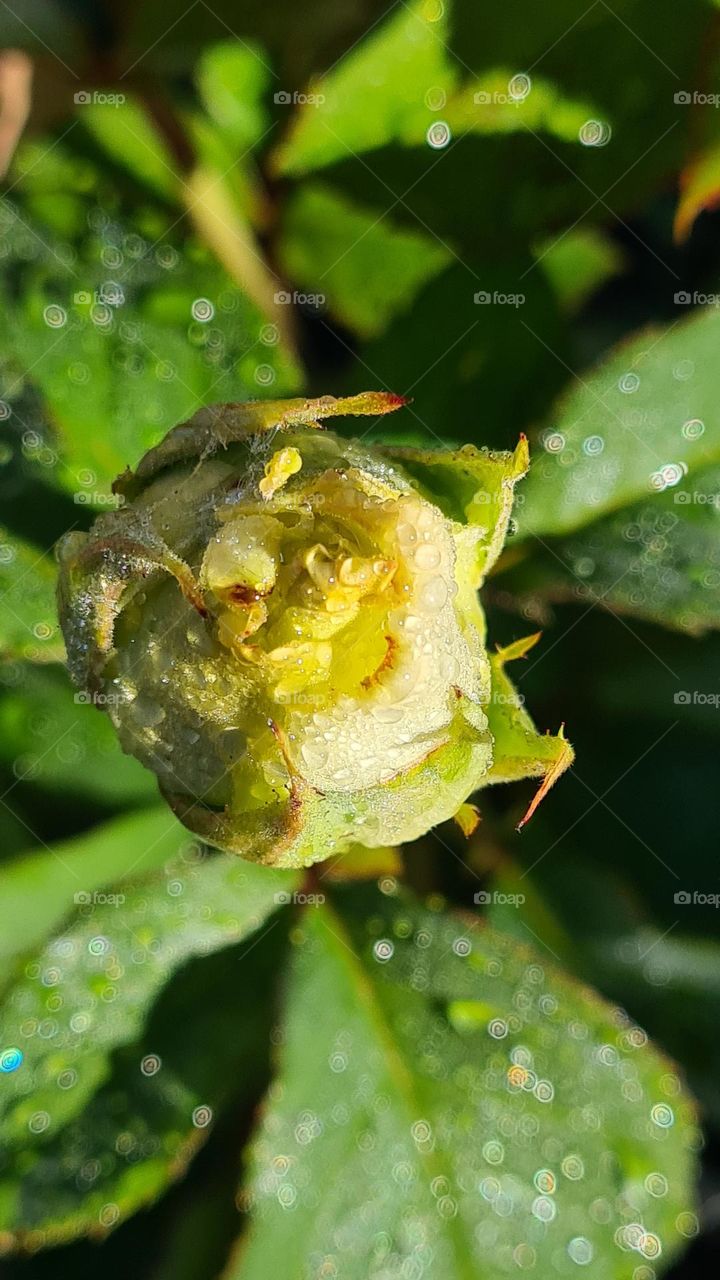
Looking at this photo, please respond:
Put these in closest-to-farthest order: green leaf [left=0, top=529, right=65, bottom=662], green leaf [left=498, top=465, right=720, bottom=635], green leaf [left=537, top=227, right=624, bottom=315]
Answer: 1. green leaf [left=0, top=529, right=65, bottom=662]
2. green leaf [left=498, top=465, right=720, bottom=635]
3. green leaf [left=537, top=227, right=624, bottom=315]

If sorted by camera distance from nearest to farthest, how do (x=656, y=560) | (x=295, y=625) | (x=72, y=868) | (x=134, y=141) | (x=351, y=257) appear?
(x=295, y=625) → (x=656, y=560) → (x=72, y=868) → (x=134, y=141) → (x=351, y=257)

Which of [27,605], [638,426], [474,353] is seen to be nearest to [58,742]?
[27,605]

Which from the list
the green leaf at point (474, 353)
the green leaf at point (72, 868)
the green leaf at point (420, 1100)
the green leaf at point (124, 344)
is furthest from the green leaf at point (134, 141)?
the green leaf at point (420, 1100)

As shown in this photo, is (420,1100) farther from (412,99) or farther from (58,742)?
(412,99)

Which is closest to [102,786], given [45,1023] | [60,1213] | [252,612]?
[45,1023]

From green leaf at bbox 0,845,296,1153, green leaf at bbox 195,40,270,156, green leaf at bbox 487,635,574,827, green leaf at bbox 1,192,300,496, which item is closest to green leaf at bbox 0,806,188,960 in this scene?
green leaf at bbox 0,845,296,1153

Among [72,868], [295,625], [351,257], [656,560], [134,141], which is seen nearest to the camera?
[295,625]

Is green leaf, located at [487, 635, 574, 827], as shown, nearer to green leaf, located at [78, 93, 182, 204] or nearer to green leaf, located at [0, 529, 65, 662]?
green leaf, located at [0, 529, 65, 662]
